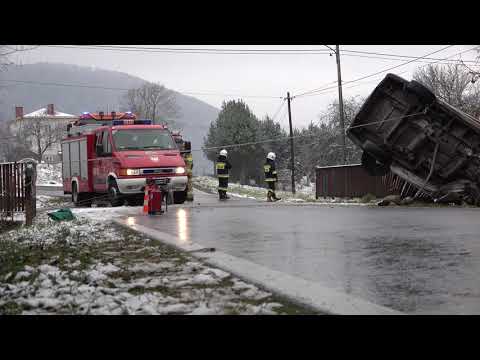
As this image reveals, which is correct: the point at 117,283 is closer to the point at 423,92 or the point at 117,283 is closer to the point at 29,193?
the point at 29,193

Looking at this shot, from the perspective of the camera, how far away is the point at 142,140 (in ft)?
63.3

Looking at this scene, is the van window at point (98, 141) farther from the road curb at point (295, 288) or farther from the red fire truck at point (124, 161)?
the road curb at point (295, 288)

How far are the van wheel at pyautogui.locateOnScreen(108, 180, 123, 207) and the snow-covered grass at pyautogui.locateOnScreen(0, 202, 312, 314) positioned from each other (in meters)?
9.34

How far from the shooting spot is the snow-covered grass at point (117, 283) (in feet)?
15.4

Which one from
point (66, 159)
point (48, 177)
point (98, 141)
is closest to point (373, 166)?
point (98, 141)

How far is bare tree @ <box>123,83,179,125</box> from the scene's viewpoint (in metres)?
97.6

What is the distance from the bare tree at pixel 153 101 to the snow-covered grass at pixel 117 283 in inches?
3500

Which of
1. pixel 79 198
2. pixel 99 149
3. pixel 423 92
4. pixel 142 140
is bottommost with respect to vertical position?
pixel 79 198

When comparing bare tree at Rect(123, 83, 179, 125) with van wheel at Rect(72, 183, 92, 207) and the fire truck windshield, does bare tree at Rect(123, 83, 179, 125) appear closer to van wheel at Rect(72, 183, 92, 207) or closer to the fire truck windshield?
van wheel at Rect(72, 183, 92, 207)

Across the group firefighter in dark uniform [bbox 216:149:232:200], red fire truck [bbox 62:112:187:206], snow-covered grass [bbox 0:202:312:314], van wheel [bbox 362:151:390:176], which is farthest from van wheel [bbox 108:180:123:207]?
snow-covered grass [bbox 0:202:312:314]

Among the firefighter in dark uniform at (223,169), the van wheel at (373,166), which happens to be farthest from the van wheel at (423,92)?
the firefighter in dark uniform at (223,169)

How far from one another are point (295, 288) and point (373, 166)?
13182mm

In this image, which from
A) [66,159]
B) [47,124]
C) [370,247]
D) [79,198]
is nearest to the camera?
[370,247]
